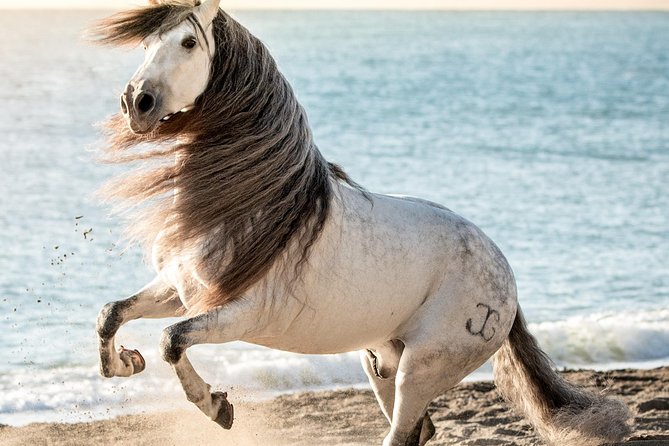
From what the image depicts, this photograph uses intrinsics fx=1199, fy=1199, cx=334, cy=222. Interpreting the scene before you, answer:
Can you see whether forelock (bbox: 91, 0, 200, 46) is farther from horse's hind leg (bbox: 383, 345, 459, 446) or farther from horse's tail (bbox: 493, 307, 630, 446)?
horse's tail (bbox: 493, 307, 630, 446)

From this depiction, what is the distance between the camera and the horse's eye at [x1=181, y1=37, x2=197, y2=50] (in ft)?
12.1

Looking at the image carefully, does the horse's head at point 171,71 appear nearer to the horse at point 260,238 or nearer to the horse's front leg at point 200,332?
the horse at point 260,238

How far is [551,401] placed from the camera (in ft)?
14.8

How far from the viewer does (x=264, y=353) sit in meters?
7.20

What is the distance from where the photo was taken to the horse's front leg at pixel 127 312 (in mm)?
4109

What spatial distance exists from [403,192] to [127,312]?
9.70 m

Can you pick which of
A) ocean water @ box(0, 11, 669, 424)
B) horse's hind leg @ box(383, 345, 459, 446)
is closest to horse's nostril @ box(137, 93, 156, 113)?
ocean water @ box(0, 11, 669, 424)

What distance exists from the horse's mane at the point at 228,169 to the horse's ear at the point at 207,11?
0.20 ft

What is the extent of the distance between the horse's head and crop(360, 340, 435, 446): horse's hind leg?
4.00ft

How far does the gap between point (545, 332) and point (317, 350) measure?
4.06 m

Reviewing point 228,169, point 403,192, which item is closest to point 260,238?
point 228,169

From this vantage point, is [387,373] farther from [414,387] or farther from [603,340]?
[603,340]

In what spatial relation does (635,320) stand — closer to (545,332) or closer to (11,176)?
(545,332)

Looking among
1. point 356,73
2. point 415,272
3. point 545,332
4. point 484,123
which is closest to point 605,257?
point 545,332
